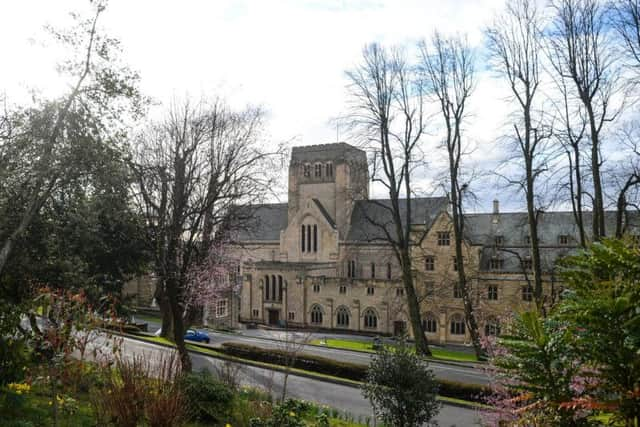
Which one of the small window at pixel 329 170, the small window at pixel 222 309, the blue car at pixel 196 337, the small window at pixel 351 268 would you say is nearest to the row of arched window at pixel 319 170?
the small window at pixel 329 170

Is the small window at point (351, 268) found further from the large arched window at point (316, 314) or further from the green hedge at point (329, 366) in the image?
the green hedge at point (329, 366)

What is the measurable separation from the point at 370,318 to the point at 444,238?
1156 cm

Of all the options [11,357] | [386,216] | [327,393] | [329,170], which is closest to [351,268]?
[386,216]

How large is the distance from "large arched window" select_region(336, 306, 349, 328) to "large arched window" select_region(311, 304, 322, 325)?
217cm

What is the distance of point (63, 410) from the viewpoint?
1069 centimetres

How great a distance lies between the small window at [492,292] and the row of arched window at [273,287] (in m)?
22.7

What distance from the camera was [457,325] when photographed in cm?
4941

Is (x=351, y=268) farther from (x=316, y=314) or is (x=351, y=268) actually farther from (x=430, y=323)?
(x=430, y=323)

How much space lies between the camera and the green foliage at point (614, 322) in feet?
14.2

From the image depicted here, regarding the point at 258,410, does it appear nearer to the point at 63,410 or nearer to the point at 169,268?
the point at 63,410

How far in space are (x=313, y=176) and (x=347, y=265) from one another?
489 inches

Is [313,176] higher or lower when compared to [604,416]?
higher

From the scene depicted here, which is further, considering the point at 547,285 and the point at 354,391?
the point at 547,285

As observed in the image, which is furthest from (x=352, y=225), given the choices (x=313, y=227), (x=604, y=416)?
(x=604, y=416)
